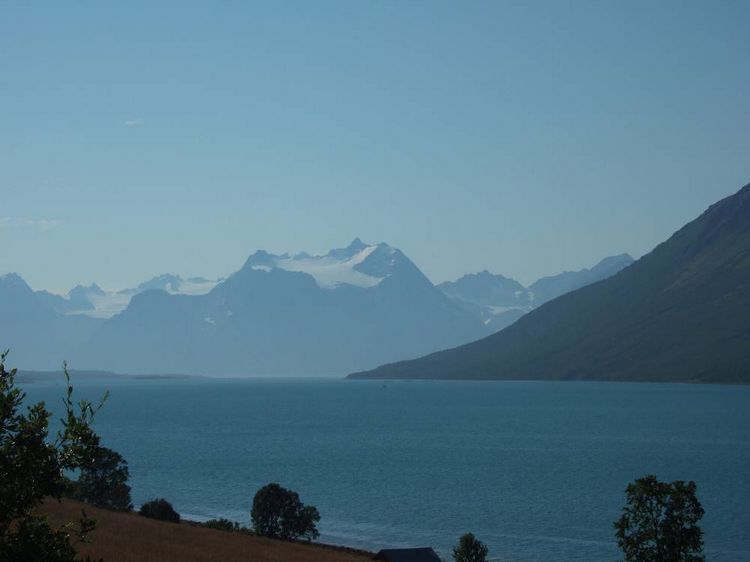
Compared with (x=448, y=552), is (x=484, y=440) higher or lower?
higher

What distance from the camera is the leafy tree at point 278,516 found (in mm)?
71062

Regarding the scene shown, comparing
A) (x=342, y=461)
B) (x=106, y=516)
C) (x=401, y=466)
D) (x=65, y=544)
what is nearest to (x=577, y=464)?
(x=401, y=466)

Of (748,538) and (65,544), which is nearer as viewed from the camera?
(65,544)

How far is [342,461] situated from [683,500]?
101 meters

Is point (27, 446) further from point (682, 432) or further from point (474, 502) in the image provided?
point (682, 432)

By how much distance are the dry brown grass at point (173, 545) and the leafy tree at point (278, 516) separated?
4.91 m

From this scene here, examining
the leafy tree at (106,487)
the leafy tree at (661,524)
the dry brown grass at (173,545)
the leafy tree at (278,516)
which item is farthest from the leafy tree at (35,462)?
the leafy tree at (106,487)

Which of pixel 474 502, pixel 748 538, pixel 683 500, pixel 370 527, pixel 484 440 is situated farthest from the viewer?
pixel 484 440

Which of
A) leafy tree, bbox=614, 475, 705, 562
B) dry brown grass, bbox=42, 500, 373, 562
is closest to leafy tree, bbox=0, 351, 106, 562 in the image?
dry brown grass, bbox=42, 500, 373, 562

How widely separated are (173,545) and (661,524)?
Answer: 88.9 feet

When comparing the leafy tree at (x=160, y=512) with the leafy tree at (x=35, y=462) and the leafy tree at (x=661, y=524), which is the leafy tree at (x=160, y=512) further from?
the leafy tree at (x=35, y=462)

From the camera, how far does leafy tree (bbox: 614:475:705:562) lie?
4253 cm

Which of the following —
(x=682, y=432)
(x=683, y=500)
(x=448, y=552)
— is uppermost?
(x=682, y=432)

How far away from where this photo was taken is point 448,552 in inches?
2918
